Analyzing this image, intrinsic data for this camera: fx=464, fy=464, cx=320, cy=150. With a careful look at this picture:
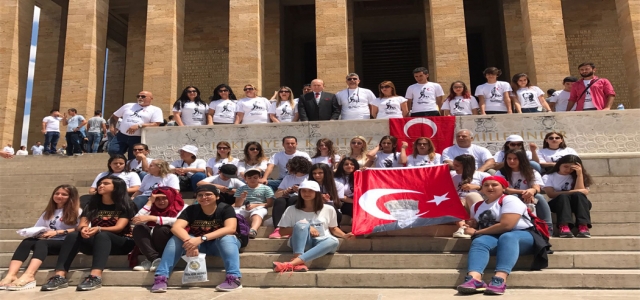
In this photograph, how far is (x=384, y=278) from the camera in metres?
4.70

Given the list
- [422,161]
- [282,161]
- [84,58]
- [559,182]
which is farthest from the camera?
[84,58]

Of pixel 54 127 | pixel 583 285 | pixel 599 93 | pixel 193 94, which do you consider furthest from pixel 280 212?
pixel 54 127

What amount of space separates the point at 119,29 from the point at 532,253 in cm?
2412

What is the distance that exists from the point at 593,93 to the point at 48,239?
30.9 ft

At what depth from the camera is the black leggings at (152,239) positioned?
5.21 meters

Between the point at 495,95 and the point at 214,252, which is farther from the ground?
the point at 495,95

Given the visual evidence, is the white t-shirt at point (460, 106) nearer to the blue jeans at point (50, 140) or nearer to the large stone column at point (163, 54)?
the large stone column at point (163, 54)

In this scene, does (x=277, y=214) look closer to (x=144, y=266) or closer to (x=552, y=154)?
(x=144, y=266)

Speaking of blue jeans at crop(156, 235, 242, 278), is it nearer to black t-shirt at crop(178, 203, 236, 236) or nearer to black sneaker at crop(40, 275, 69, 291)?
black t-shirt at crop(178, 203, 236, 236)

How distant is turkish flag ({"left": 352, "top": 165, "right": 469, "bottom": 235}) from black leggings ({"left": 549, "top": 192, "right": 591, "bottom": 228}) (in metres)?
1.10

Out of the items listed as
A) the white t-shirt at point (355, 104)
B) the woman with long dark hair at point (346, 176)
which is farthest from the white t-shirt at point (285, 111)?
the woman with long dark hair at point (346, 176)

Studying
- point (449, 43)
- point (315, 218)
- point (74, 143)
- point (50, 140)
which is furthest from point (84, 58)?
point (315, 218)

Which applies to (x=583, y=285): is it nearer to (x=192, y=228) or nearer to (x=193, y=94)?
(x=192, y=228)

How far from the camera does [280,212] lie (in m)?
6.11
